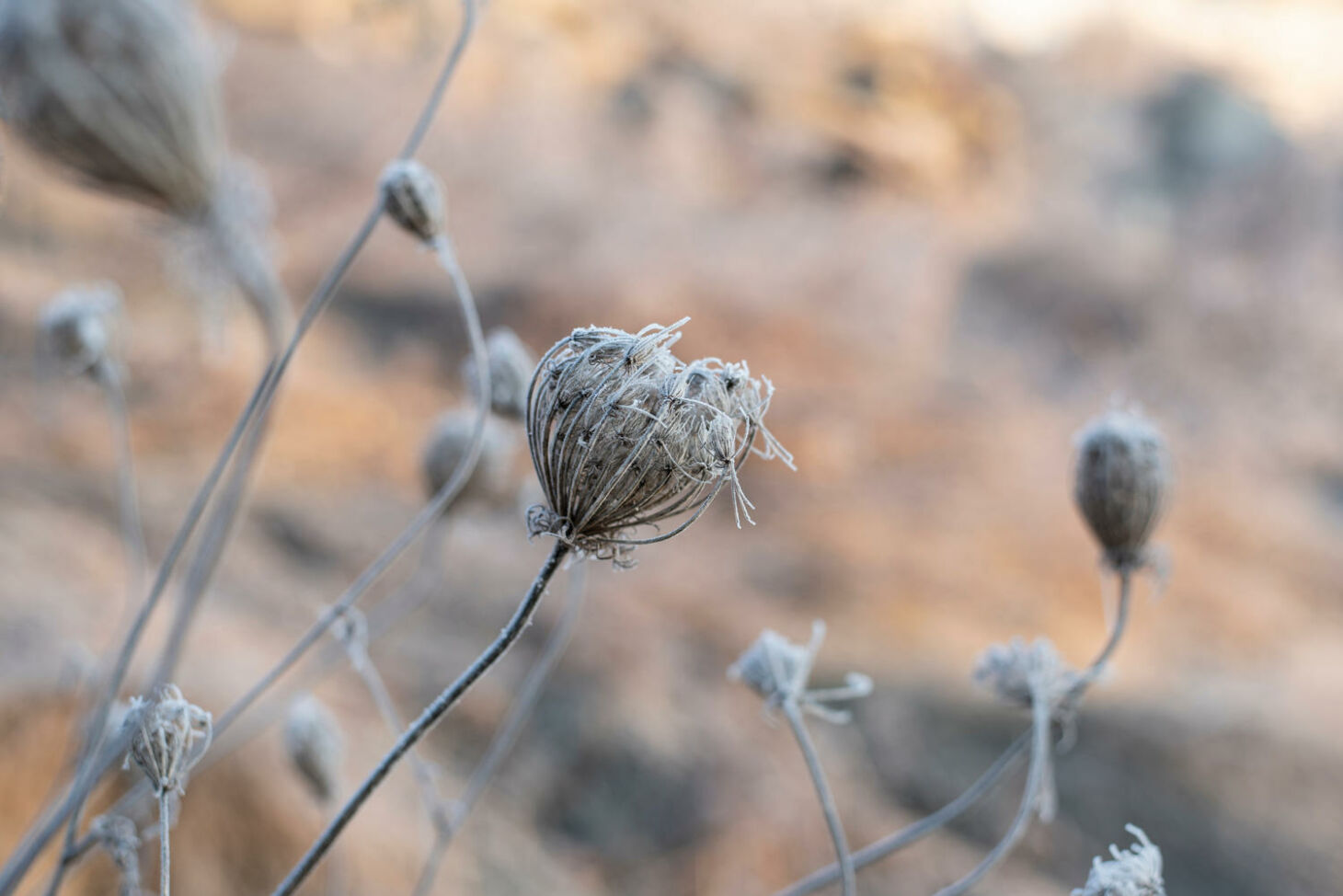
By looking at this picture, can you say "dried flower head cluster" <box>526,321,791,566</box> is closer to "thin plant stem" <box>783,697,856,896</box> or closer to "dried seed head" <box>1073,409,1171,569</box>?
"thin plant stem" <box>783,697,856,896</box>

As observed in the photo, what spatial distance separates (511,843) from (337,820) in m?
1.24

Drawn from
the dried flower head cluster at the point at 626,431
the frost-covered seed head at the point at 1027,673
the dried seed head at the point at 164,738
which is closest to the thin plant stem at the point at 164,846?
the dried seed head at the point at 164,738

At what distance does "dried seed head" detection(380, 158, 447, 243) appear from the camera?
1.30ft

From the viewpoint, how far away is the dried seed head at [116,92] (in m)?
0.36

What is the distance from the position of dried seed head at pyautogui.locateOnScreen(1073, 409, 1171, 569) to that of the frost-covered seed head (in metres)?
0.09

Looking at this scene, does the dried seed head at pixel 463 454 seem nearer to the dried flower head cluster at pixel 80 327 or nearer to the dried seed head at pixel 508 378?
the dried seed head at pixel 508 378

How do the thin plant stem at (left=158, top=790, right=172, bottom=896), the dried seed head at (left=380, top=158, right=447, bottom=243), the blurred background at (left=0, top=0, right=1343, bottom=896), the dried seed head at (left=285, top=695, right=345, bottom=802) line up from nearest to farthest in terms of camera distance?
1. the thin plant stem at (left=158, top=790, right=172, bottom=896)
2. the dried seed head at (left=380, top=158, right=447, bottom=243)
3. the dried seed head at (left=285, top=695, right=345, bottom=802)
4. the blurred background at (left=0, top=0, right=1343, bottom=896)

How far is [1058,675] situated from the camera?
0.44 m

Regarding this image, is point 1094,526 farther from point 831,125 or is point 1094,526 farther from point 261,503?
point 831,125

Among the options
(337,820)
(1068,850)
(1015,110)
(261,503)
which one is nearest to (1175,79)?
(1015,110)

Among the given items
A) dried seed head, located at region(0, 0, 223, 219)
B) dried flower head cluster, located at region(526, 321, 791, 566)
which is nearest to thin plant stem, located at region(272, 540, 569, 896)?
dried flower head cluster, located at region(526, 321, 791, 566)

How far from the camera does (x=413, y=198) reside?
40 centimetres

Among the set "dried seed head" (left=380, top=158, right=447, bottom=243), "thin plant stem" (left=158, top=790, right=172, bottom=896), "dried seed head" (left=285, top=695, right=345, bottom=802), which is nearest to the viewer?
"thin plant stem" (left=158, top=790, right=172, bottom=896)

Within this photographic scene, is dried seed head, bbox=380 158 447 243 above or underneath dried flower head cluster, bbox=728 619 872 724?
above
